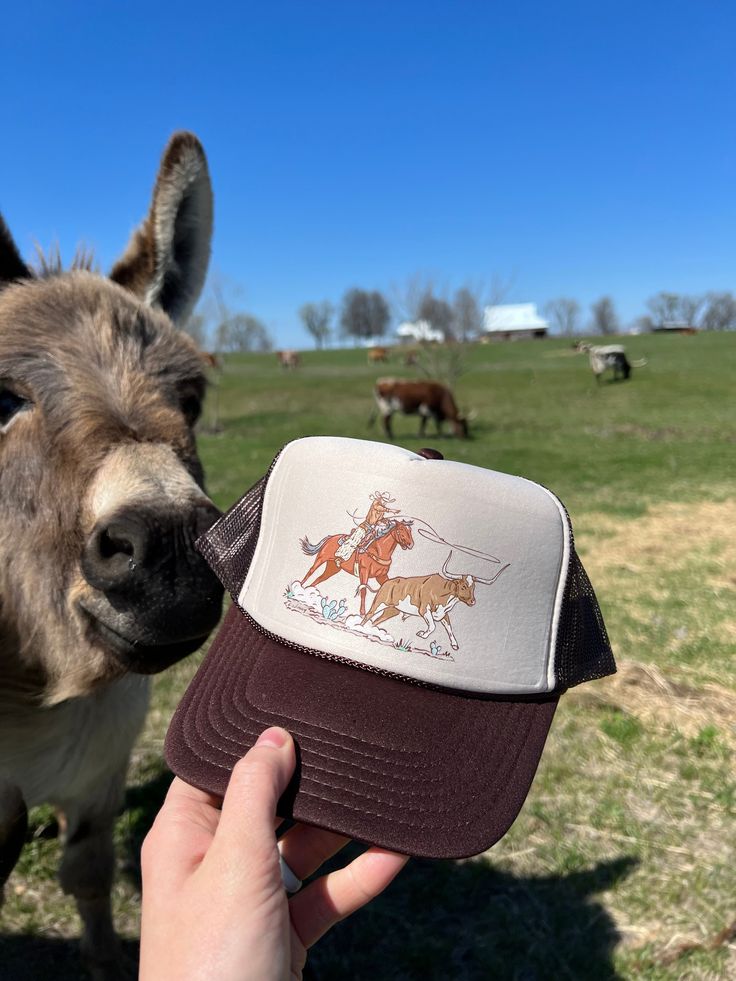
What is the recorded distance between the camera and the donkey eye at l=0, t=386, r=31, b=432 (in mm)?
2201

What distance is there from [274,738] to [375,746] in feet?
0.76

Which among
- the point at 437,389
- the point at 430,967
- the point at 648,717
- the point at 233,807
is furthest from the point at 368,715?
the point at 437,389

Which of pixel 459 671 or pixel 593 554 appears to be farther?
pixel 593 554

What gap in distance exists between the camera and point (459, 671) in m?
1.52

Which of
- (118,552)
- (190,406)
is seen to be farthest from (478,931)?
(190,406)

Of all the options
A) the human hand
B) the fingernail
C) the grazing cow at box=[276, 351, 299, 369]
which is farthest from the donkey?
the grazing cow at box=[276, 351, 299, 369]

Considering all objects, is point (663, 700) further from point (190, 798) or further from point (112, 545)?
point (112, 545)

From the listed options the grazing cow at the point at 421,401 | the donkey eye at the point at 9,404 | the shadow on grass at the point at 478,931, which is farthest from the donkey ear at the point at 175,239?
the grazing cow at the point at 421,401

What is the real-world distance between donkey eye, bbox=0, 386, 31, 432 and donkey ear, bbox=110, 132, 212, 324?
1.10m

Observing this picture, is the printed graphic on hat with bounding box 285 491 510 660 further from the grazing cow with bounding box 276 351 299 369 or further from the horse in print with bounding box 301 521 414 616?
the grazing cow with bounding box 276 351 299 369

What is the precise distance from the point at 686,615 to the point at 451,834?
609 cm

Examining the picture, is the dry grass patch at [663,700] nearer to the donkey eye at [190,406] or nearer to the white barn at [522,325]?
the donkey eye at [190,406]

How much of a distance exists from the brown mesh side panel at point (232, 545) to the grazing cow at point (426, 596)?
14.9 inches

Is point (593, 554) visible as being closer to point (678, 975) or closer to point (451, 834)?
point (678, 975)
